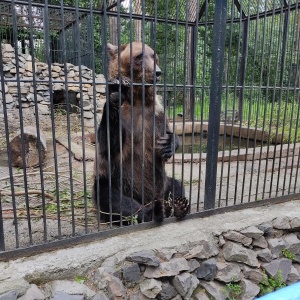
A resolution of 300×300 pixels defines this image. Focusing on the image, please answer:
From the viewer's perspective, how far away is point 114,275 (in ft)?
8.50

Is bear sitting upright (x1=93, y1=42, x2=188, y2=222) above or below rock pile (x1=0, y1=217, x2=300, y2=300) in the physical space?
above

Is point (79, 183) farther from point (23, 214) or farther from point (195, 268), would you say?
point (195, 268)

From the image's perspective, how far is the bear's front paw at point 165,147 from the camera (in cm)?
316

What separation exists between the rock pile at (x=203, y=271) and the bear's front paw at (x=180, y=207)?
34 cm

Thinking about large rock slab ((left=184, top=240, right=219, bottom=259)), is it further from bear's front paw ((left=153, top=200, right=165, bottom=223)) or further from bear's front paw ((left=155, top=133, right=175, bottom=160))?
bear's front paw ((left=155, top=133, right=175, bottom=160))

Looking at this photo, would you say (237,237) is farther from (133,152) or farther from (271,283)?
(133,152)

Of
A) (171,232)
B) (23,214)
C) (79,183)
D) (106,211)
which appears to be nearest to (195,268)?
(171,232)

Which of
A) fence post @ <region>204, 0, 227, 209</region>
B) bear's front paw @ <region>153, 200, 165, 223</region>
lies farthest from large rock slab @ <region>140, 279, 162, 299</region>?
fence post @ <region>204, 0, 227, 209</region>

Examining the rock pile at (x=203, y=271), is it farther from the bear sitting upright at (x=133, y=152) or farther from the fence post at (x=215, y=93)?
the fence post at (x=215, y=93)

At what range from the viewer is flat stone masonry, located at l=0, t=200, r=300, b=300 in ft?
7.79

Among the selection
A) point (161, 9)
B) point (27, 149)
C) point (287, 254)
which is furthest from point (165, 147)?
point (161, 9)

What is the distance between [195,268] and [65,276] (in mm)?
1122

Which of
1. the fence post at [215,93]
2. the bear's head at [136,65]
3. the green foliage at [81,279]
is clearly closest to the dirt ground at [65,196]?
the fence post at [215,93]

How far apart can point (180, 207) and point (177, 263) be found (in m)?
0.53
